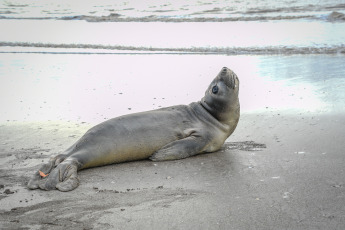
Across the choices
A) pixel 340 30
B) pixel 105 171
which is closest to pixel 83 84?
pixel 105 171

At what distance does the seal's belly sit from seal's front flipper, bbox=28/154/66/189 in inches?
7.1

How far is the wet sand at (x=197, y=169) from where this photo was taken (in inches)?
161

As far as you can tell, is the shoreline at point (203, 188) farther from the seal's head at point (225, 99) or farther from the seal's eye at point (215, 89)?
the seal's eye at point (215, 89)

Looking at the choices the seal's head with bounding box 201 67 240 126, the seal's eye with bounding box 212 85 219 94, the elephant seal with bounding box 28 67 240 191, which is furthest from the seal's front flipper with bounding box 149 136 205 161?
the seal's eye with bounding box 212 85 219 94

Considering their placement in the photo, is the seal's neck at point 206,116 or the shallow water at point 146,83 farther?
the shallow water at point 146,83

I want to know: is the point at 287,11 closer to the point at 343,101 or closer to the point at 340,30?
the point at 340,30

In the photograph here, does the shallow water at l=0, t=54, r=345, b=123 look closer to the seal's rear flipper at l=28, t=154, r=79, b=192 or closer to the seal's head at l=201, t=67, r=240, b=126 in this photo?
the seal's head at l=201, t=67, r=240, b=126

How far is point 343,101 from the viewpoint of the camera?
8281mm

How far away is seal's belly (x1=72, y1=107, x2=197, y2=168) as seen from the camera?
5688 millimetres

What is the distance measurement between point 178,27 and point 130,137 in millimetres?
14892

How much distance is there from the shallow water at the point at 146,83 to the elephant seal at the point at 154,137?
1.67 m

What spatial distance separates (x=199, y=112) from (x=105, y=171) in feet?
5.20

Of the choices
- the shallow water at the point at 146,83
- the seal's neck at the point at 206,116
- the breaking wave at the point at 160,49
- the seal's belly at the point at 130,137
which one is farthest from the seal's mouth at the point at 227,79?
the breaking wave at the point at 160,49

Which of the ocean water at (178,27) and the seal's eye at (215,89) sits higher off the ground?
the seal's eye at (215,89)
